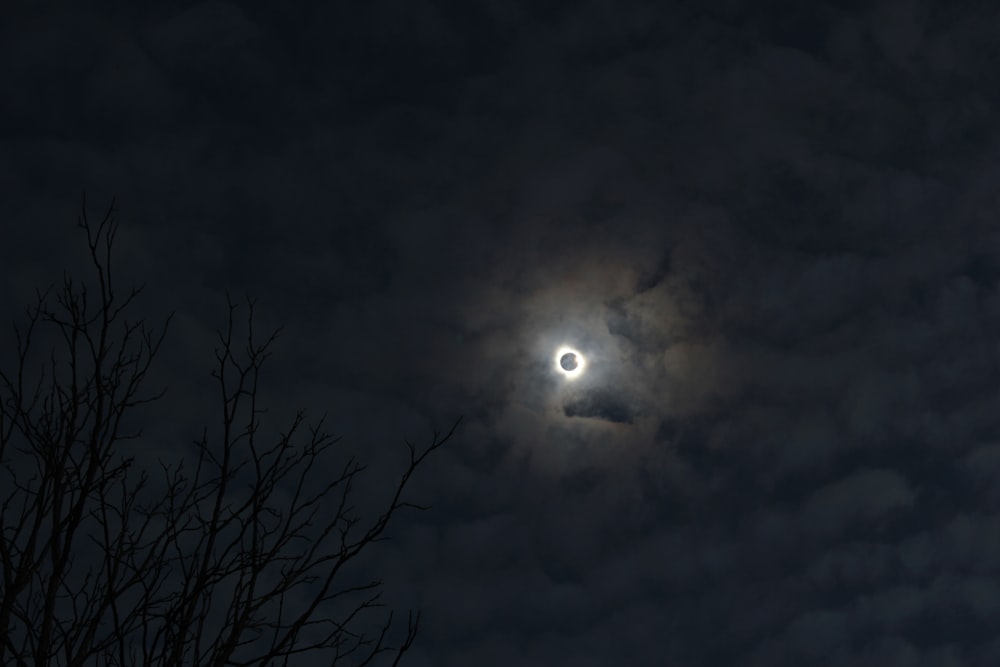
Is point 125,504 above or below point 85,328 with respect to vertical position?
below

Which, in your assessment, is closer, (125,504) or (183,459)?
(125,504)

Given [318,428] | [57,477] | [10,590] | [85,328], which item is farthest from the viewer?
[318,428]

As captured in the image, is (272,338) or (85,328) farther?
(272,338)

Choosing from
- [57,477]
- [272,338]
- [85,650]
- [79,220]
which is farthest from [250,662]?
[79,220]

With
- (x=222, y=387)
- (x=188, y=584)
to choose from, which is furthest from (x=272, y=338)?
(x=188, y=584)

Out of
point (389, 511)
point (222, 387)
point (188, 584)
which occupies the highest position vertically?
point (222, 387)

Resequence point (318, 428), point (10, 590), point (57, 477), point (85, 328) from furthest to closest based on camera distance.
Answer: point (318, 428) < point (85, 328) < point (57, 477) < point (10, 590)

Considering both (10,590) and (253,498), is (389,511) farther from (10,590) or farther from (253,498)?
(10,590)

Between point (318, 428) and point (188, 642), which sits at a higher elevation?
point (318, 428)

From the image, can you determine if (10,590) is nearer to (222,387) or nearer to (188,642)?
(188,642)

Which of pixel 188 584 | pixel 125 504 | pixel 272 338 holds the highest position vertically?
pixel 272 338
